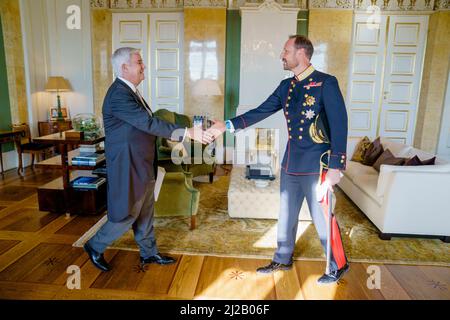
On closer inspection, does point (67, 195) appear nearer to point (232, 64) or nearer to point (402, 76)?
point (232, 64)

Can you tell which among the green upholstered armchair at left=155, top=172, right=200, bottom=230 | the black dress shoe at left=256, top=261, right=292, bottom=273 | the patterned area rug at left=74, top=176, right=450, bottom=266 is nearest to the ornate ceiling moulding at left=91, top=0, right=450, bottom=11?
the green upholstered armchair at left=155, top=172, right=200, bottom=230

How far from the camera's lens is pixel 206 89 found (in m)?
5.70

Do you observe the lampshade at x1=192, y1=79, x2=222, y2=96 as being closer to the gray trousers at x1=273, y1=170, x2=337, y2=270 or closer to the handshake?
the handshake

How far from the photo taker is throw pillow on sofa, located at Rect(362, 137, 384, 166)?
14.2ft

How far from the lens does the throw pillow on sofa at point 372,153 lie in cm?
434

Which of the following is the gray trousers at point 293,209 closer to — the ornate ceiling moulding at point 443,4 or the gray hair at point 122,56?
the gray hair at point 122,56

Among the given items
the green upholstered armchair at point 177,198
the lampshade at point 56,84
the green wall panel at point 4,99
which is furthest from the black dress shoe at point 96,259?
the lampshade at point 56,84

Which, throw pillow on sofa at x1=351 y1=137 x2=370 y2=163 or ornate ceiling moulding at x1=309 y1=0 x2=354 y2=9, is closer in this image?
throw pillow on sofa at x1=351 y1=137 x2=370 y2=163

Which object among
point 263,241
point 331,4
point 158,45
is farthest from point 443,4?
point 263,241

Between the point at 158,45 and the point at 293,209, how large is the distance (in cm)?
508

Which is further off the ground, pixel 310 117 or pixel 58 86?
pixel 58 86

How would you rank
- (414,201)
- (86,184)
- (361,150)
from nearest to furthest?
1. (414,201)
2. (86,184)
3. (361,150)
